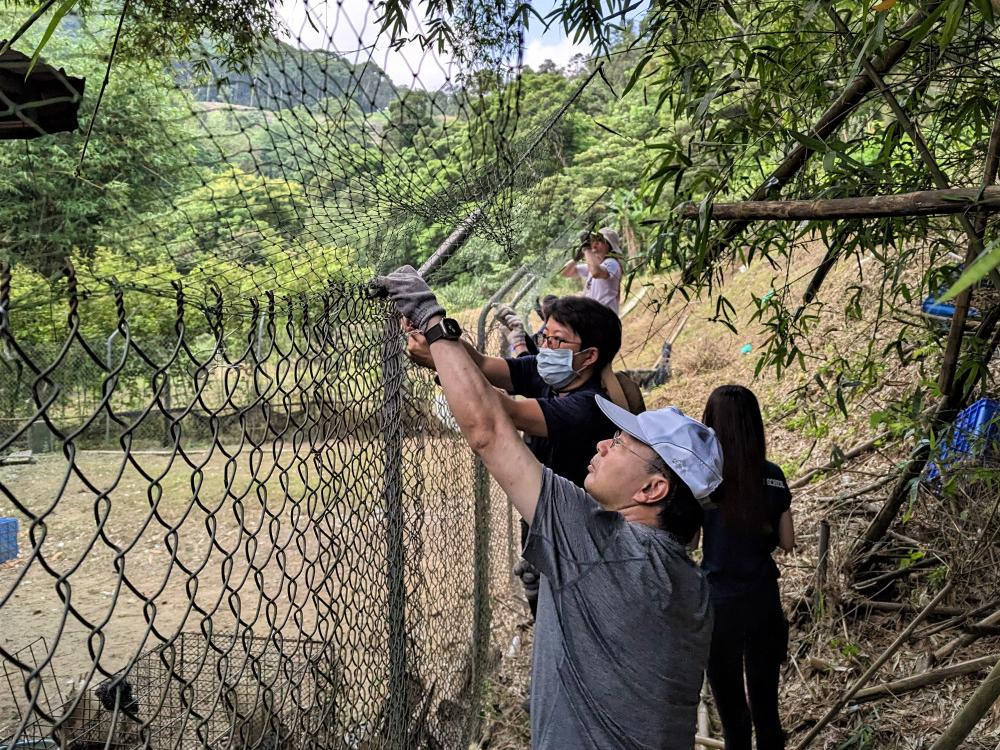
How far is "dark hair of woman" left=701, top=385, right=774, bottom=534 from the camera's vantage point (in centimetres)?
308

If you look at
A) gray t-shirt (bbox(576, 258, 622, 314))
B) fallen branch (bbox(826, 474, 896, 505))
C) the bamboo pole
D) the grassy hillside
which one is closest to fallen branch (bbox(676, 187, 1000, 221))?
the bamboo pole

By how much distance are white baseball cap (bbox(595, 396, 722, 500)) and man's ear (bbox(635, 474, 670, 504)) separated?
43 millimetres

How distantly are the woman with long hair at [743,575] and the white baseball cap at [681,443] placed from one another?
117 cm

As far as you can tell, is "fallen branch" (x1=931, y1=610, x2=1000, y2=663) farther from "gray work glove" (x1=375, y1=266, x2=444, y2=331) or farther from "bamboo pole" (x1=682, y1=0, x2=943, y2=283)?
"gray work glove" (x1=375, y1=266, x2=444, y2=331)

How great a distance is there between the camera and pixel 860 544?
454 cm

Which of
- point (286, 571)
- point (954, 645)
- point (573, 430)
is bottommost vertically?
point (286, 571)

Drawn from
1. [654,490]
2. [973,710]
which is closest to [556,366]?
[654,490]

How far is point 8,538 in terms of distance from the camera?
29.5 feet

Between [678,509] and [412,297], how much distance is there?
82cm

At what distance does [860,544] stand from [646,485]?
10.6ft

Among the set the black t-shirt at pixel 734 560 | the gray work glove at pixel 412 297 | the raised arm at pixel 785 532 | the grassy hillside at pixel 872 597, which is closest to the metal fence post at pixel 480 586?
the grassy hillside at pixel 872 597

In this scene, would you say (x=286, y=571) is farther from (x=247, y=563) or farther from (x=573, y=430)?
(x=573, y=430)

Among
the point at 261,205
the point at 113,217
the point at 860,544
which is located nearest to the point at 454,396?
the point at 261,205

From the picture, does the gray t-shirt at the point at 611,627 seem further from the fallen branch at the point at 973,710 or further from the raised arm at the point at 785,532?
the raised arm at the point at 785,532
